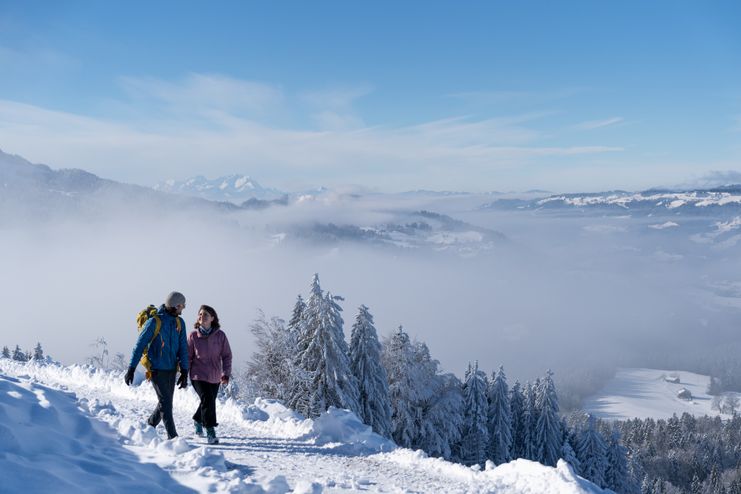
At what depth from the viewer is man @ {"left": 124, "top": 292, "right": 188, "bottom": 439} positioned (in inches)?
293

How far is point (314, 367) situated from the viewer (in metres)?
25.3

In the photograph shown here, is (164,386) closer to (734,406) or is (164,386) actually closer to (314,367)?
(314,367)

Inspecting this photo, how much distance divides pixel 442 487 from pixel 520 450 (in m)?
37.4

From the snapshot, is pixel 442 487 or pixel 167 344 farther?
pixel 167 344

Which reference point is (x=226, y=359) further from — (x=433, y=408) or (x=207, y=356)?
(x=433, y=408)

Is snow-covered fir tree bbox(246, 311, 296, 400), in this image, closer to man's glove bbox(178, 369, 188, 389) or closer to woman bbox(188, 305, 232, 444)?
woman bbox(188, 305, 232, 444)

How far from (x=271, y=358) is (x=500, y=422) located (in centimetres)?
2050

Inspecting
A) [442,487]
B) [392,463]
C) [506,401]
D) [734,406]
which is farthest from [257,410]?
[734,406]

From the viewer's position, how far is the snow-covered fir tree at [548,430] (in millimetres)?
37969

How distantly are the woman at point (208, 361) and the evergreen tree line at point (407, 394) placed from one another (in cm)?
1520

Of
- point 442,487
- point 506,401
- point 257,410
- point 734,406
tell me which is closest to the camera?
point 442,487

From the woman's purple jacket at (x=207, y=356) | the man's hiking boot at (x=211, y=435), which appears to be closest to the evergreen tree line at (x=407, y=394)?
the man's hiking boot at (x=211, y=435)

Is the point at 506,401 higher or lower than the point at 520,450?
higher

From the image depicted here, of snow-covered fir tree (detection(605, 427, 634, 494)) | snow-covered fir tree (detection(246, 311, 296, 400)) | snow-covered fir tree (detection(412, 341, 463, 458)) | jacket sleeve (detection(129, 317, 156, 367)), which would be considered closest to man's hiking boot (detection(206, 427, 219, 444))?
jacket sleeve (detection(129, 317, 156, 367))
